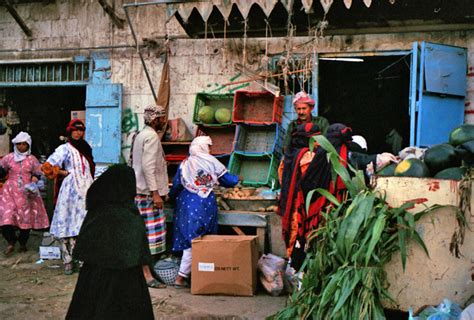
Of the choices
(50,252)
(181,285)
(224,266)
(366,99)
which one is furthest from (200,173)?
(366,99)

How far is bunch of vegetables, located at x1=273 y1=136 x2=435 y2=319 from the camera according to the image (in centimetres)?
307

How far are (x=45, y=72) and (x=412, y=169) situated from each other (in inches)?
293

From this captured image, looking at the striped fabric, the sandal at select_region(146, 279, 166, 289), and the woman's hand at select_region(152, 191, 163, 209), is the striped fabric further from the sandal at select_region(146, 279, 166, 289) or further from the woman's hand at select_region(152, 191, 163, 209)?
the sandal at select_region(146, 279, 166, 289)

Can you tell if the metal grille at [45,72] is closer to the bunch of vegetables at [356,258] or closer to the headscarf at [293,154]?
the headscarf at [293,154]

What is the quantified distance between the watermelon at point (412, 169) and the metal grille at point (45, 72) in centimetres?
663

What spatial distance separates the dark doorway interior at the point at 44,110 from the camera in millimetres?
10461

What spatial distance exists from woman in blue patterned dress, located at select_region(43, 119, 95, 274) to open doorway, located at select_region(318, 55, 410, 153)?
441cm

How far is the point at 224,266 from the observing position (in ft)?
18.4

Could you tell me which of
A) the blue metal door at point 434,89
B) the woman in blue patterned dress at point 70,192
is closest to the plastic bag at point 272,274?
the woman in blue patterned dress at point 70,192

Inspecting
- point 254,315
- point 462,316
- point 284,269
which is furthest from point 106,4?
point 462,316

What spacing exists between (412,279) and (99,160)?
6374mm

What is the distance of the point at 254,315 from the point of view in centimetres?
505

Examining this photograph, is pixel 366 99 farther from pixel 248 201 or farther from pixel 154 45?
pixel 248 201

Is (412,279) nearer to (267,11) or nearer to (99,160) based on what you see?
(267,11)
